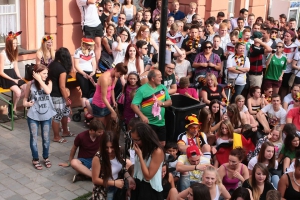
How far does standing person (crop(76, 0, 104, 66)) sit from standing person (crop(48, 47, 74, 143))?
6.83 feet

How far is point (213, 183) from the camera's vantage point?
6.57 m

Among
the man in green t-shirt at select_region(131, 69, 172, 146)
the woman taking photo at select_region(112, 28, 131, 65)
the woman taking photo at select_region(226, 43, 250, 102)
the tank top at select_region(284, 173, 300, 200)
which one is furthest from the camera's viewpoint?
the woman taking photo at select_region(226, 43, 250, 102)

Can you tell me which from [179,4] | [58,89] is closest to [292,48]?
[179,4]

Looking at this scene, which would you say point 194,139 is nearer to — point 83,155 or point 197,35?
point 83,155

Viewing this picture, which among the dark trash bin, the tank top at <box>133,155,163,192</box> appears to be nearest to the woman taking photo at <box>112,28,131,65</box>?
the dark trash bin

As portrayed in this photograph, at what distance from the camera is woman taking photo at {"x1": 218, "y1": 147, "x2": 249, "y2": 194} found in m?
7.22

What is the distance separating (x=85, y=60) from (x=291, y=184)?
4651 mm

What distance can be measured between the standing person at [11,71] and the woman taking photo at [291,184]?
5.04 metres

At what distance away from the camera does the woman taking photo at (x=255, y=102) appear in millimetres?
10281

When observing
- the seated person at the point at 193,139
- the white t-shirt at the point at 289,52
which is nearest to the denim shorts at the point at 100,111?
the seated person at the point at 193,139

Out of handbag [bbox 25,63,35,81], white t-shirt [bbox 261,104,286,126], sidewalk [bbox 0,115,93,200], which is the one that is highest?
handbag [bbox 25,63,35,81]

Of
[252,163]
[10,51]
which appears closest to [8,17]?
[10,51]

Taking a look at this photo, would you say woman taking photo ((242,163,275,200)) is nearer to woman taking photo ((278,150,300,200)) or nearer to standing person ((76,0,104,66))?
woman taking photo ((278,150,300,200))

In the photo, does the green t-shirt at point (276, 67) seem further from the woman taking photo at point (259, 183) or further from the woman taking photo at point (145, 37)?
the woman taking photo at point (259, 183)
